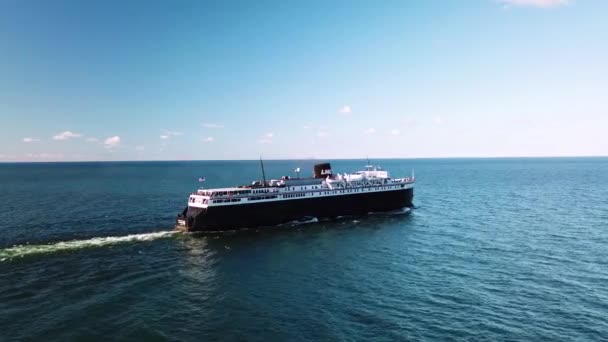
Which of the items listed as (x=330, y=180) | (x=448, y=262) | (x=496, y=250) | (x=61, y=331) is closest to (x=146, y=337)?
(x=61, y=331)

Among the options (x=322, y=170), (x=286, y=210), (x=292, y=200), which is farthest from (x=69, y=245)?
(x=322, y=170)

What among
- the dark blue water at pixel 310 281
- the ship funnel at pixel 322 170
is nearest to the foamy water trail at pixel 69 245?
the dark blue water at pixel 310 281

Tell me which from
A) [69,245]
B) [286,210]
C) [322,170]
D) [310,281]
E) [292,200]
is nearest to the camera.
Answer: [310,281]

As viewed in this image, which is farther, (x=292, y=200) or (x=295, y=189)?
(x=295, y=189)

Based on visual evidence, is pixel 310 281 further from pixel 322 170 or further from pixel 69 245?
pixel 322 170

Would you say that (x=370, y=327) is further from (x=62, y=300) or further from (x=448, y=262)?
(x=62, y=300)

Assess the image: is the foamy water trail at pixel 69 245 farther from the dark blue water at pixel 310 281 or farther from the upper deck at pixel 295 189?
the upper deck at pixel 295 189

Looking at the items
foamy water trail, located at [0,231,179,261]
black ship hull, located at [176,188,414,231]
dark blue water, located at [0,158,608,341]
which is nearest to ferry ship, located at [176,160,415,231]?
black ship hull, located at [176,188,414,231]
